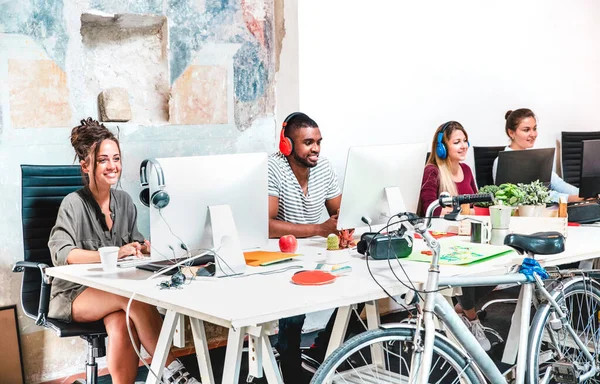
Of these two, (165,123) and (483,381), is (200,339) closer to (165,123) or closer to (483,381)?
(483,381)

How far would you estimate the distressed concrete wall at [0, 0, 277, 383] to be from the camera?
137 inches

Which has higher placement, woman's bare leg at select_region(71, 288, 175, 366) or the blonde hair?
the blonde hair

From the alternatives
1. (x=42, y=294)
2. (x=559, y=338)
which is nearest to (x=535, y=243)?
(x=559, y=338)

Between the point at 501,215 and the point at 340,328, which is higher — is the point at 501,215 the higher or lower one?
the higher one

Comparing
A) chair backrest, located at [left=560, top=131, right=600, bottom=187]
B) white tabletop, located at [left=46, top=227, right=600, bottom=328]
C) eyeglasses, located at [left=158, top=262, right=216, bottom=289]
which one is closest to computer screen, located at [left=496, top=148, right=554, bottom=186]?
white tabletop, located at [left=46, top=227, right=600, bottom=328]

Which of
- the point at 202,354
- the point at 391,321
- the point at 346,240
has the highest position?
the point at 346,240

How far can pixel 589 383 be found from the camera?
115 inches

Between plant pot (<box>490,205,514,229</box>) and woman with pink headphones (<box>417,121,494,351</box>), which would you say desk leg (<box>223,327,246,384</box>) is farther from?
woman with pink headphones (<box>417,121,494,351</box>)

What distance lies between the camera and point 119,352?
111 inches

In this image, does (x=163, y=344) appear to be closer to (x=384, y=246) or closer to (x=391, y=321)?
(x=384, y=246)

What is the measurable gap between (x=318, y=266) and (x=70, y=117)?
1595 mm

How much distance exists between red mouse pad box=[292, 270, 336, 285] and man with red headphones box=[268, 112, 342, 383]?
927 mm

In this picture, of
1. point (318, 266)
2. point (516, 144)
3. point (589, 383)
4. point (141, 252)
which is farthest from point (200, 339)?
point (516, 144)

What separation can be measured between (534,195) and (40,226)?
7.02ft
